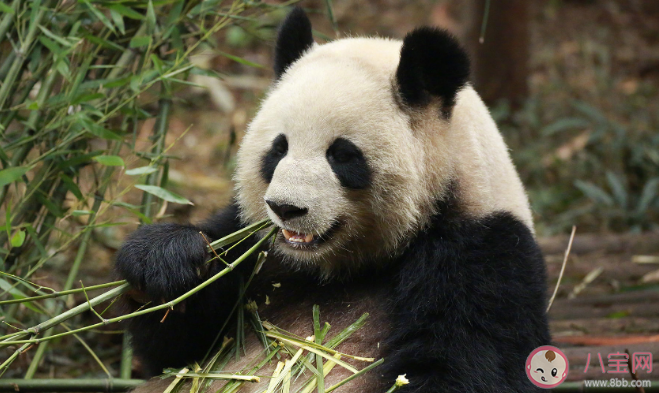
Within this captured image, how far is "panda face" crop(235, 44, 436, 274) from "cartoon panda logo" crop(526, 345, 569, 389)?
2.64ft

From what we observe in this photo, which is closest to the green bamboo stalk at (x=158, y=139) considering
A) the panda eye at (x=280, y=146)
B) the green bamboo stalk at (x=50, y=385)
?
the green bamboo stalk at (x=50, y=385)

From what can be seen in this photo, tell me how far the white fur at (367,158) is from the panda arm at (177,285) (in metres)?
0.30

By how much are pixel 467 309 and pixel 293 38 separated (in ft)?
5.40

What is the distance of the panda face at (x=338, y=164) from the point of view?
308 centimetres

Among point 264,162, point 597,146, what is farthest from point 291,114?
point 597,146

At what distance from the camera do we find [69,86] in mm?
4078

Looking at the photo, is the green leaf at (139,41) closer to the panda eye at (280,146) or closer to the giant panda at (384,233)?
the giant panda at (384,233)

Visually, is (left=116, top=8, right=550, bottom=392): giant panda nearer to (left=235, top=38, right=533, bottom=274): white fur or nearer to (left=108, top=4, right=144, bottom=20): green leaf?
(left=235, top=38, right=533, bottom=274): white fur

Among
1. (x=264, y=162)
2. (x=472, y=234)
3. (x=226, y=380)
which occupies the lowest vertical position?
(x=226, y=380)

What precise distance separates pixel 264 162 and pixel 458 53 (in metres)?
1.02

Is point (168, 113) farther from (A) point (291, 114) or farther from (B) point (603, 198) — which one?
(B) point (603, 198)

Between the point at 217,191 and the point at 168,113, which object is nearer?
the point at 168,113

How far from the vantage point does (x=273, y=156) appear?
331 cm

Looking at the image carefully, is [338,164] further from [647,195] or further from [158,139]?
[647,195]
